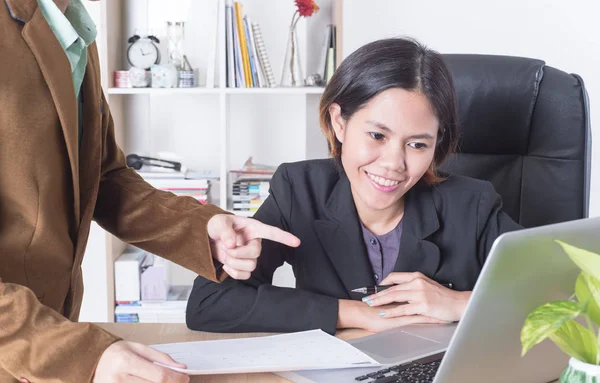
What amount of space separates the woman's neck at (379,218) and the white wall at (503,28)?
1.63m

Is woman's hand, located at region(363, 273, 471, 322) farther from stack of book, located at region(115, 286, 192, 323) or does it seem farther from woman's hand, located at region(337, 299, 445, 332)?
stack of book, located at region(115, 286, 192, 323)

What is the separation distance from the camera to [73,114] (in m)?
1.16

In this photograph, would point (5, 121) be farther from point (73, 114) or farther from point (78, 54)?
point (78, 54)

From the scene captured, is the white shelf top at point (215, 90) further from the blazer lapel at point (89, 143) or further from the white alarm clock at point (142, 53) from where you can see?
the blazer lapel at point (89, 143)

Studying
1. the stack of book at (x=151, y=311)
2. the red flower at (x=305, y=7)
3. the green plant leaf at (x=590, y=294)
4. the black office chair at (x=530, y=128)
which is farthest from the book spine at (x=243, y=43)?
the green plant leaf at (x=590, y=294)

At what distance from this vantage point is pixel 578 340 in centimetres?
80

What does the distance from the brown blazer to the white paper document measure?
159 mm

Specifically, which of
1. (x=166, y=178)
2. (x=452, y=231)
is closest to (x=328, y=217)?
(x=452, y=231)

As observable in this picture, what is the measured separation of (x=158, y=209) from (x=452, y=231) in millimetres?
658

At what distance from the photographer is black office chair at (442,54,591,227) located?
1840 mm

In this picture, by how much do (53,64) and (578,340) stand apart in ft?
2.68

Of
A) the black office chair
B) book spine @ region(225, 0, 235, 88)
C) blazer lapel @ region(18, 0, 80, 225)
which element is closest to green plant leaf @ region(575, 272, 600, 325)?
blazer lapel @ region(18, 0, 80, 225)

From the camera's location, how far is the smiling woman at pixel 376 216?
1393 millimetres

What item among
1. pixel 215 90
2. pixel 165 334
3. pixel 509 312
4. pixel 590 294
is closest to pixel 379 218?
pixel 165 334
